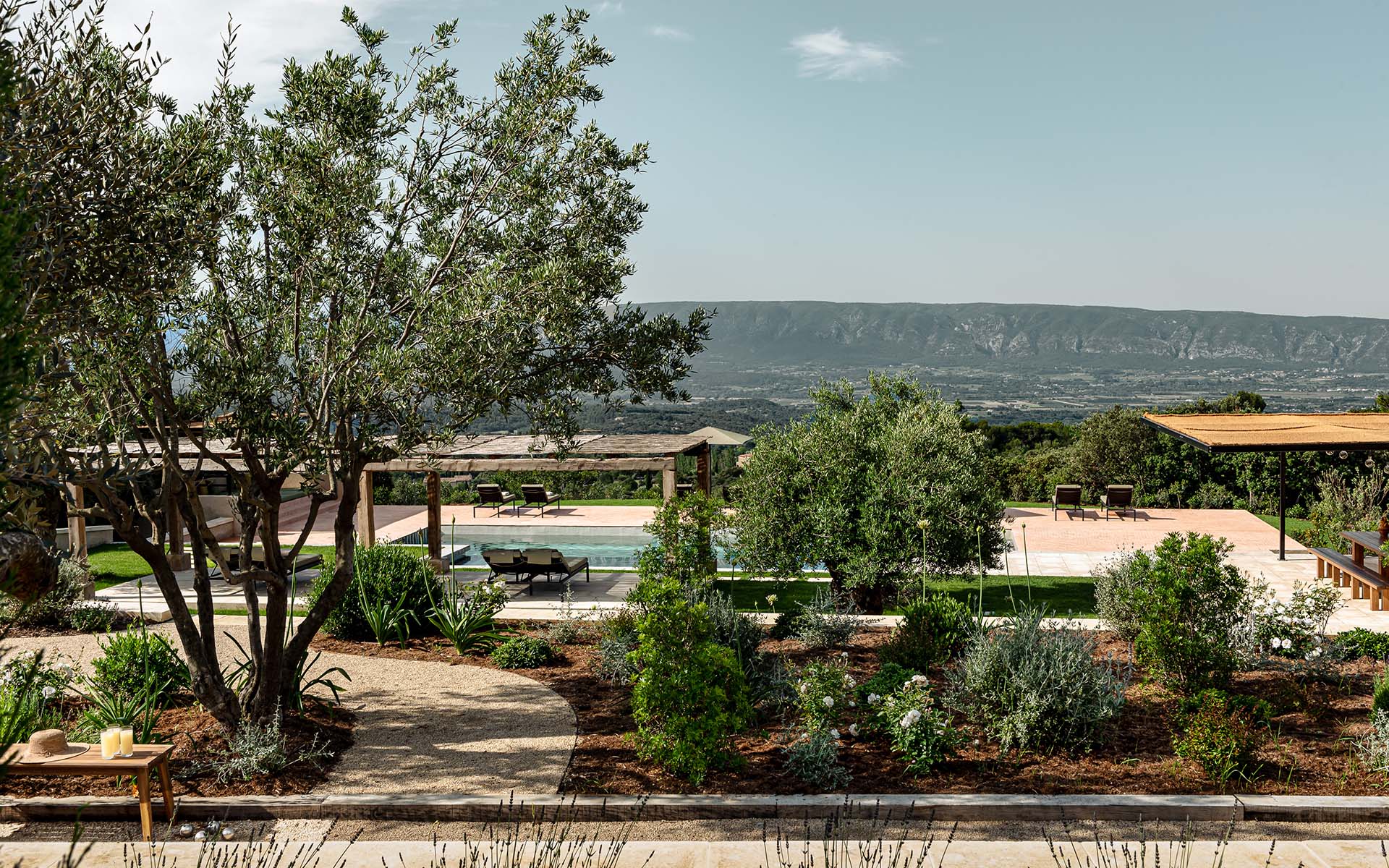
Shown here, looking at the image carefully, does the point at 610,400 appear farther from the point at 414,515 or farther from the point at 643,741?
the point at 414,515

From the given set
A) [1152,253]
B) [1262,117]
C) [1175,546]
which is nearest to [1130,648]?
[1175,546]

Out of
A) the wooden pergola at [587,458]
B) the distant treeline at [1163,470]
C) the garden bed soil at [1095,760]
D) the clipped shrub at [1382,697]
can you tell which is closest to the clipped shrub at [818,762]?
the garden bed soil at [1095,760]

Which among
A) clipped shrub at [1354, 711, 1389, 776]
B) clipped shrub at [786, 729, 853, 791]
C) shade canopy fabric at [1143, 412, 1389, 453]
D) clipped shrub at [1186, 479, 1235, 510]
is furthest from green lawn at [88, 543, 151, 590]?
clipped shrub at [1186, 479, 1235, 510]

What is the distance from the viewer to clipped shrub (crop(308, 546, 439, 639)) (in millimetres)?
9570

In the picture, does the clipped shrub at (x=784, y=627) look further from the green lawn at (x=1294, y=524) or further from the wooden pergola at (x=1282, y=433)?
the green lawn at (x=1294, y=524)

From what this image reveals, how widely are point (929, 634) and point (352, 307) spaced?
5150 mm

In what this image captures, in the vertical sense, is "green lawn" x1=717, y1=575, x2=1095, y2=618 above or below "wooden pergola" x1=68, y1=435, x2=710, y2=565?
below

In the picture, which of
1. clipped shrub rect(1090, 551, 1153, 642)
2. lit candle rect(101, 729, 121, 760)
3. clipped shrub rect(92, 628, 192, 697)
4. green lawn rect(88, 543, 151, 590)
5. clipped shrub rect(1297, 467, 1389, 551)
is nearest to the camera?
lit candle rect(101, 729, 121, 760)

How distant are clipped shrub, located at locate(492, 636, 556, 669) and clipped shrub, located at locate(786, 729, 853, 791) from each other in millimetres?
3294

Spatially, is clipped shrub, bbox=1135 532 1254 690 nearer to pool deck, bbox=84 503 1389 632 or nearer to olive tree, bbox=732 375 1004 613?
pool deck, bbox=84 503 1389 632

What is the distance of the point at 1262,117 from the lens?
34062mm

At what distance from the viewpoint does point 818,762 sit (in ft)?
19.0

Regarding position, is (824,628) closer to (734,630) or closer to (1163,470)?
(734,630)

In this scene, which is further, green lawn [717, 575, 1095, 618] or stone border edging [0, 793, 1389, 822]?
green lawn [717, 575, 1095, 618]
